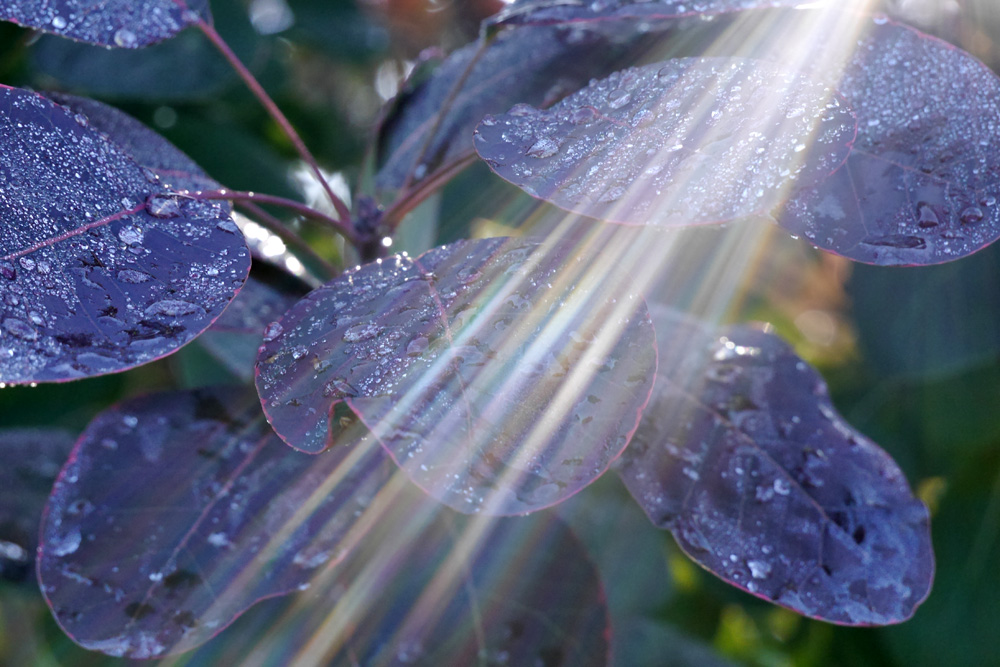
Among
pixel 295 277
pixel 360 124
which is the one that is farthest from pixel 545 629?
pixel 360 124

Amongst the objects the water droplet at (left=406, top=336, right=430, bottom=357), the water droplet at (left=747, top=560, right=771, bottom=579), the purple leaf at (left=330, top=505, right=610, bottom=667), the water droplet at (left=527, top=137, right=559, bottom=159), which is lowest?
the purple leaf at (left=330, top=505, right=610, bottom=667)

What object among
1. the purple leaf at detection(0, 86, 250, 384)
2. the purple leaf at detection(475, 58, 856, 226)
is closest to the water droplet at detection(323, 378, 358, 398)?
the purple leaf at detection(0, 86, 250, 384)

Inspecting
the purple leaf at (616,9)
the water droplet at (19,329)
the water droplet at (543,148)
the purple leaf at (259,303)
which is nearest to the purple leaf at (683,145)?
the water droplet at (543,148)

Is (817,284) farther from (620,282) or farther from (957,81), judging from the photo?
(620,282)

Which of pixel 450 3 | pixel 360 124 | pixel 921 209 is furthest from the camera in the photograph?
pixel 360 124

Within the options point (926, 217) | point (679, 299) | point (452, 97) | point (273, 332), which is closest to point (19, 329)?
point (273, 332)

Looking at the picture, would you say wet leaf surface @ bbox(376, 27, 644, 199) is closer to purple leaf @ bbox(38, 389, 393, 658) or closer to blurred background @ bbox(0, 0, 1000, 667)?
blurred background @ bbox(0, 0, 1000, 667)

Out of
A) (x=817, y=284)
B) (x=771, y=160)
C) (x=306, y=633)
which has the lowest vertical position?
(x=817, y=284)

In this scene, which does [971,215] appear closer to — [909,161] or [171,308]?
[909,161]
